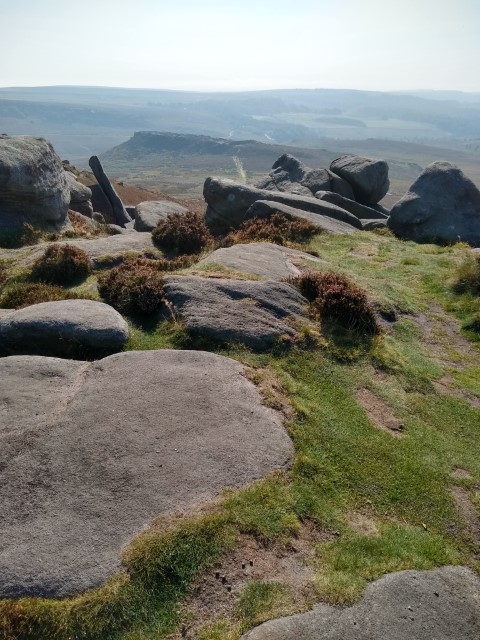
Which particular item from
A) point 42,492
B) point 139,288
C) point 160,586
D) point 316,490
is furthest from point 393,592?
point 139,288

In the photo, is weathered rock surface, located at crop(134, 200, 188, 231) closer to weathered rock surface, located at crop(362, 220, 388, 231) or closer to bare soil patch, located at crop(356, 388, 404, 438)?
weathered rock surface, located at crop(362, 220, 388, 231)

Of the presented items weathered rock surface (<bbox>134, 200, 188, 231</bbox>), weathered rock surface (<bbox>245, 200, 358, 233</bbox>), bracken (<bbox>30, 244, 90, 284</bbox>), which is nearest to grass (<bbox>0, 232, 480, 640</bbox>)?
bracken (<bbox>30, 244, 90, 284</bbox>)

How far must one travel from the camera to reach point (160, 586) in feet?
25.1

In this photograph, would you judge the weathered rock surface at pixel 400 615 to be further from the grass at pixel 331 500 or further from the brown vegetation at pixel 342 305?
the brown vegetation at pixel 342 305

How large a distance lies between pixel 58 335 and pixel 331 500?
8100 millimetres

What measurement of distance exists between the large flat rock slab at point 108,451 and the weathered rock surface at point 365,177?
34.8 metres

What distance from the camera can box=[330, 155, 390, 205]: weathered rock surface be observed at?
43.9 m

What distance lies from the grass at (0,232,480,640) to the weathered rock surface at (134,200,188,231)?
16605mm

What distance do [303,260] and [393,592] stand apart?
15.0 m

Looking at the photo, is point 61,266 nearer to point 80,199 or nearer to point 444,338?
point 444,338

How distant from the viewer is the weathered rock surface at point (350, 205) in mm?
38531

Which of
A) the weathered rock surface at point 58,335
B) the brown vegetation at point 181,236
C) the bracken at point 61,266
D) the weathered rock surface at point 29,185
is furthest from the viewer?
the weathered rock surface at point 29,185

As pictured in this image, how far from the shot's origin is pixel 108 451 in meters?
9.88

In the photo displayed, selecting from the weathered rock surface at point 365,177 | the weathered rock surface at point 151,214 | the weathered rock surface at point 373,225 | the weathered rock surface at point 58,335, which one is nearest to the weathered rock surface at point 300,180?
the weathered rock surface at point 365,177
